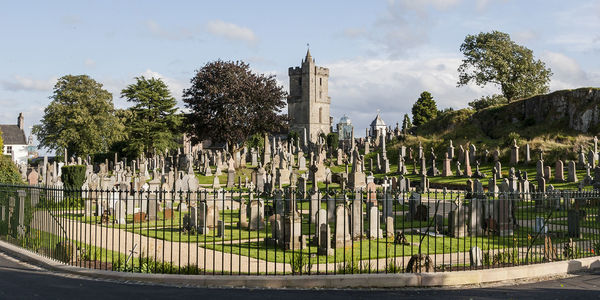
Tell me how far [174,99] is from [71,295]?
2381 inches

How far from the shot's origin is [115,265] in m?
10.5

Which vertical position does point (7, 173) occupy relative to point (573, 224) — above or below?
above

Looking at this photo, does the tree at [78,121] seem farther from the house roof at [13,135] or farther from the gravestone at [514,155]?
the gravestone at [514,155]

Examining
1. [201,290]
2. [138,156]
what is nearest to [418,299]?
[201,290]

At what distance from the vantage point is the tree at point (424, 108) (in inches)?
3440

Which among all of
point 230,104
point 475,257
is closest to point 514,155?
point 230,104

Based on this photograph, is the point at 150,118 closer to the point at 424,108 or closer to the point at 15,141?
the point at 15,141

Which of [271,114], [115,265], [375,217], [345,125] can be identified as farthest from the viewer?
[345,125]

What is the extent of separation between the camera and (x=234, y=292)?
8.69 meters

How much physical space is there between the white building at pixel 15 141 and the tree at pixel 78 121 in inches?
1052

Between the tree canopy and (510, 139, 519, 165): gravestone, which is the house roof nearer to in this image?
the tree canopy

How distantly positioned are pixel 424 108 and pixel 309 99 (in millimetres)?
27532

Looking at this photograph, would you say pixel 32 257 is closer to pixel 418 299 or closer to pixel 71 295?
pixel 71 295

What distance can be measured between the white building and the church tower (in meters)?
51.2
